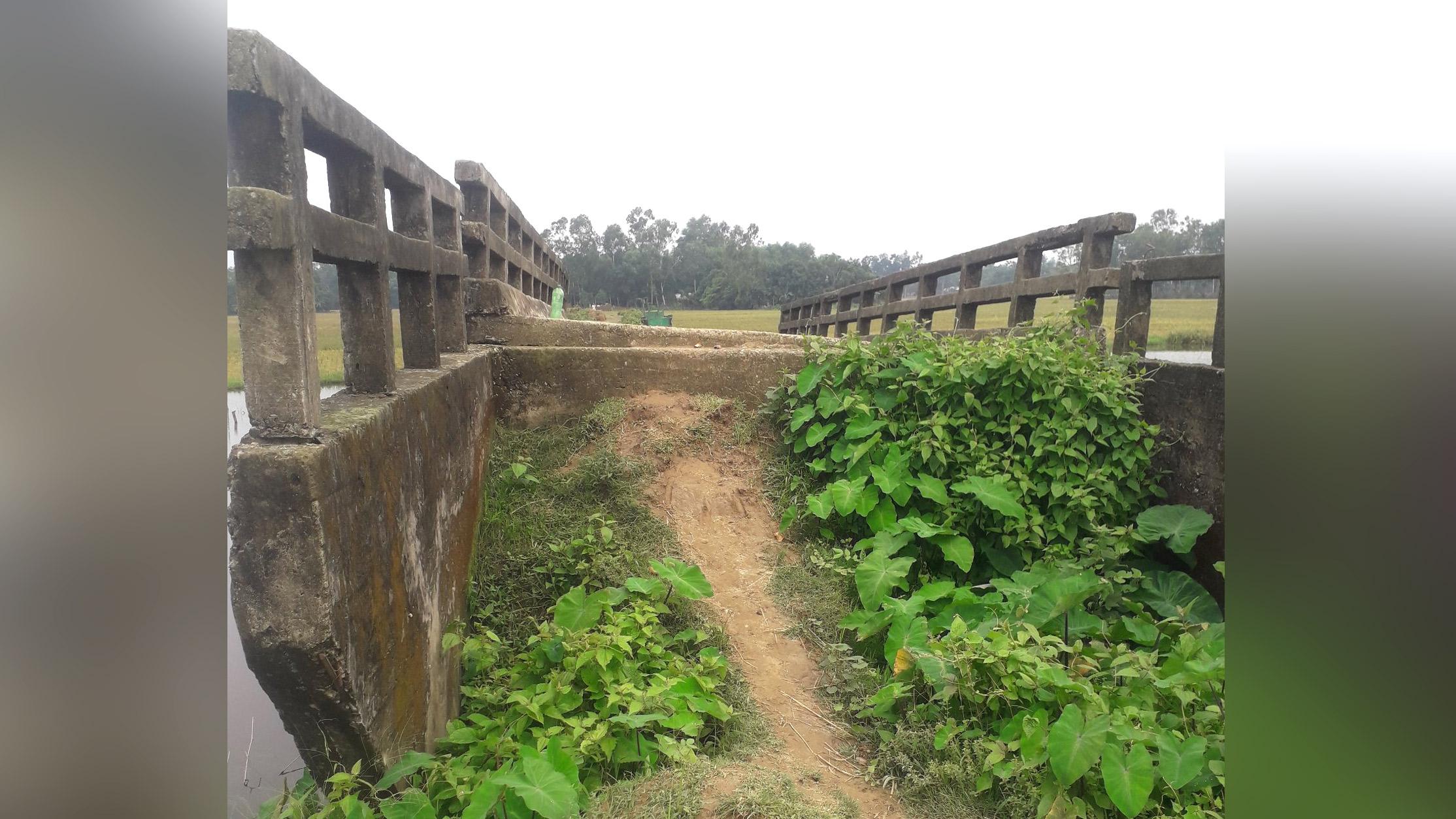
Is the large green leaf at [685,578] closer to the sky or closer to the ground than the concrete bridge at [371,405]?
closer to the ground

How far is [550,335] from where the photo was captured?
5.19m

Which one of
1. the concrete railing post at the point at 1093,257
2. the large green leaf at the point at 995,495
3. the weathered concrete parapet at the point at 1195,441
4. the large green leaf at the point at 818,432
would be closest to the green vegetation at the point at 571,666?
the large green leaf at the point at 818,432

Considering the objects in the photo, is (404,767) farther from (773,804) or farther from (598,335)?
(598,335)

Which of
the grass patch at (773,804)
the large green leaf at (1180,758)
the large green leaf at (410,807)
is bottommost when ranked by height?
the grass patch at (773,804)

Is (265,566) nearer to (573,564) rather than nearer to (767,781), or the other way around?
(767,781)

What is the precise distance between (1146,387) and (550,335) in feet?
11.8

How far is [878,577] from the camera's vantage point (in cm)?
350

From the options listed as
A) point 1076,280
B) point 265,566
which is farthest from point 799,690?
point 1076,280

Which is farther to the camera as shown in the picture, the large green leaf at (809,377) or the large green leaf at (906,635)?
the large green leaf at (809,377)

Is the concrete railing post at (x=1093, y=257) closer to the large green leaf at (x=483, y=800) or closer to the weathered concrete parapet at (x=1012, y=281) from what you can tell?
the weathered concrete parapet at (x=1012, y=281)

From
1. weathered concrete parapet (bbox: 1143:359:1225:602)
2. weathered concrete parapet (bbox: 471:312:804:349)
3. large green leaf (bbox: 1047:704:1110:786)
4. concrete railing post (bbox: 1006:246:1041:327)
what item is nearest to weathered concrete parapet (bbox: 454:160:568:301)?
weathered concrete parapet (bbox: 471:312:804:349)

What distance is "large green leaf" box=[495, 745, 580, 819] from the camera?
6.92 ft

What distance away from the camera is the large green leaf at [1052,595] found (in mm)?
3184

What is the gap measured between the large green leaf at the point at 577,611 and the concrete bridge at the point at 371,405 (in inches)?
17.4
